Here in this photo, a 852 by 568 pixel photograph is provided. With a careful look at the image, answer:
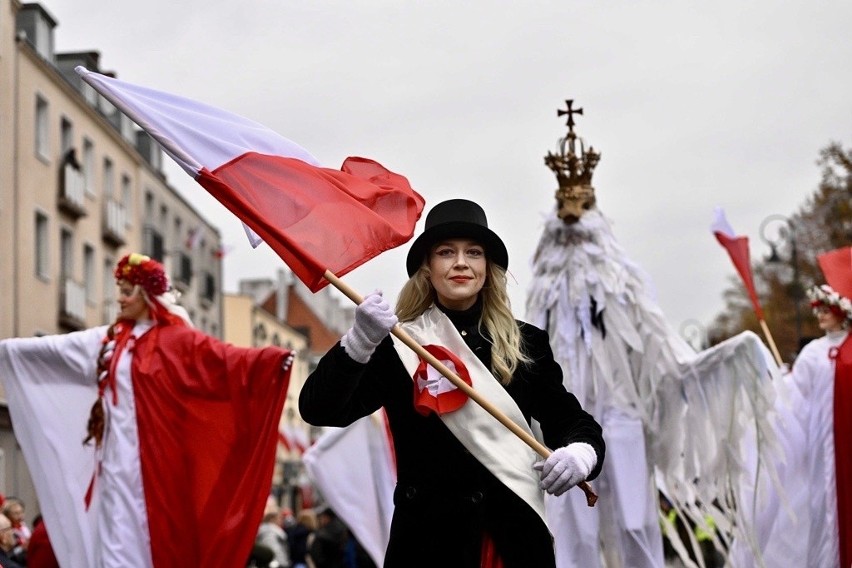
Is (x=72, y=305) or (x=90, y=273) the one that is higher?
(x=90, y=273)

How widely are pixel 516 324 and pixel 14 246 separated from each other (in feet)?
92.5

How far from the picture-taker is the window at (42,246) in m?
34.7

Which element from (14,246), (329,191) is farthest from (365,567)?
(14,246)

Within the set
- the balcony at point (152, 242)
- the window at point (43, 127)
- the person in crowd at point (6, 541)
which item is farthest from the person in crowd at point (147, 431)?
the balcony at point (152, 242)

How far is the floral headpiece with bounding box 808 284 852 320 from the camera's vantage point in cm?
1012

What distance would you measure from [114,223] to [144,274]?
111 ft

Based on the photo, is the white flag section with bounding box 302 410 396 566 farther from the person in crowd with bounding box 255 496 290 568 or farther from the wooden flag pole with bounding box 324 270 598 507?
the wooden flag pole with bounding box 324 270 598 507

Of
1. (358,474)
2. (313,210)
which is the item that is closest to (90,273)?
(358,474)

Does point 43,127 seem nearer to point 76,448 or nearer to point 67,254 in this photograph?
point 67,254

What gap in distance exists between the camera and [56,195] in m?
35.5

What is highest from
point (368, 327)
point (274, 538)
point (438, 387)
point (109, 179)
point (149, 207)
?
point (109, 179)

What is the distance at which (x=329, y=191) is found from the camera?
5.43 m

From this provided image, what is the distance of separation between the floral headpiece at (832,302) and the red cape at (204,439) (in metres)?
3.94

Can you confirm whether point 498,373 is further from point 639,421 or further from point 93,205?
point 93,205
